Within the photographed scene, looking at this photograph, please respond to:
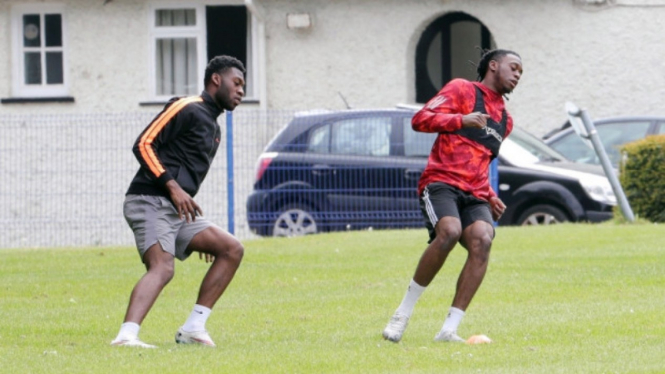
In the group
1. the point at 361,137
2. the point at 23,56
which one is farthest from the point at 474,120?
the point at 23,56

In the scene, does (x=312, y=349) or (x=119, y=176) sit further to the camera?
(x=119, y=176)

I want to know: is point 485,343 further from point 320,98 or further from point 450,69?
point 450,69

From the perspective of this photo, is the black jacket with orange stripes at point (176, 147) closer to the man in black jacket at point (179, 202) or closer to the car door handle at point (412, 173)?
the man in black jacket at point (179, 202)

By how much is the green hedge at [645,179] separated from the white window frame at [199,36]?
7.71 meters

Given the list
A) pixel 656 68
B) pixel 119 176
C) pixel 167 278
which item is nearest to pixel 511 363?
pixel 167 278

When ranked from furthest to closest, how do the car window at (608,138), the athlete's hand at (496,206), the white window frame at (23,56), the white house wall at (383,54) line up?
the white window frame at (23,56)
the white house wall at (383,54)
the car window at (608,138)
the athlete's hand at (496,206)

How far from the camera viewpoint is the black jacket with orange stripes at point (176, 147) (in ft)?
28.6

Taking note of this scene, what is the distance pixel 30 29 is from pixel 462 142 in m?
16.5

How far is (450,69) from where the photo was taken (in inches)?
1069

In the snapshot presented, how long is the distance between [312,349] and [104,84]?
16.1 m

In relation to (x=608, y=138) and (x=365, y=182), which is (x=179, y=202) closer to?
(x=365, y=182)

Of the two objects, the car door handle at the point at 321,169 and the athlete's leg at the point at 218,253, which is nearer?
the athlete's leg at the point at 218,253

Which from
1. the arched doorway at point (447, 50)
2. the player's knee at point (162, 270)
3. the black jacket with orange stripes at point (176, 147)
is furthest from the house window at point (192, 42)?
the player's knee at point (162, 270)

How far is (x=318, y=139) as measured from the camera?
18.2 meters
